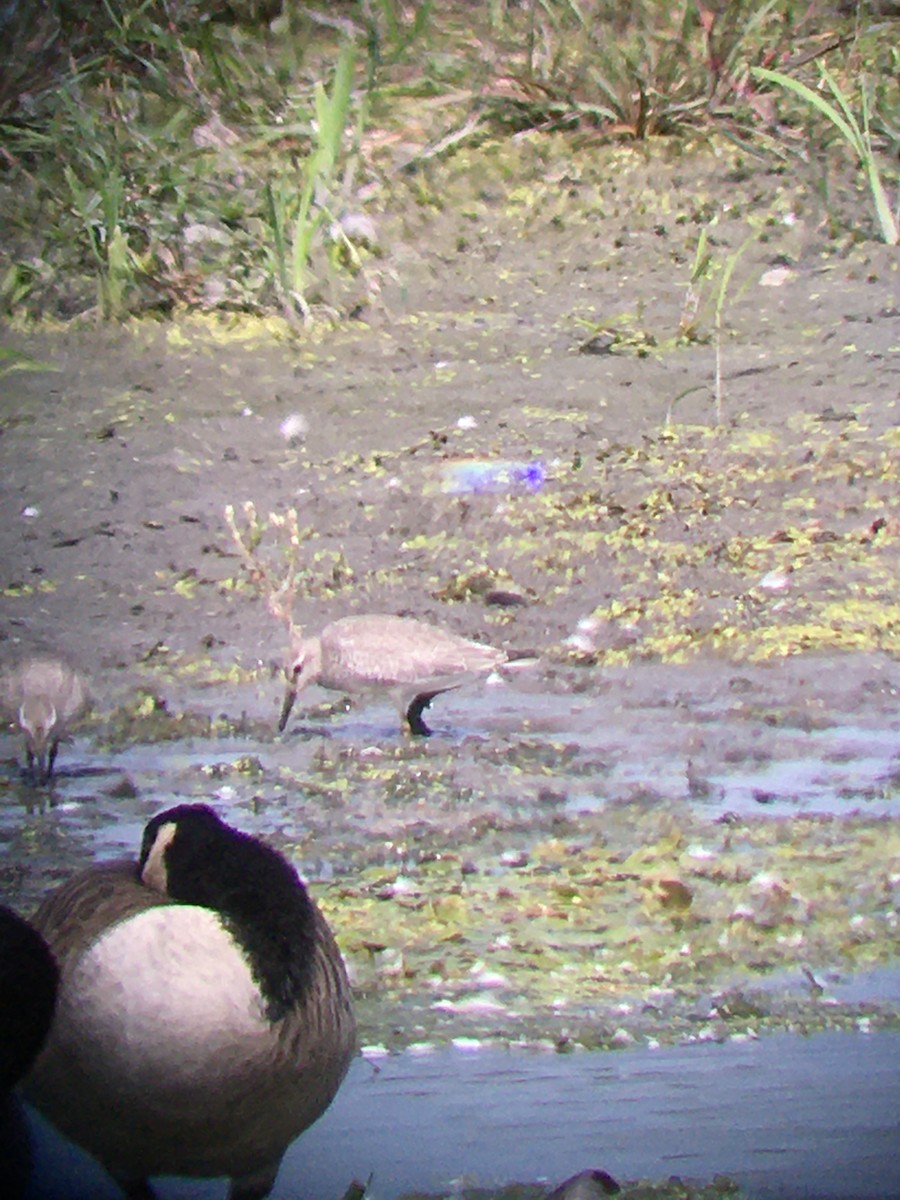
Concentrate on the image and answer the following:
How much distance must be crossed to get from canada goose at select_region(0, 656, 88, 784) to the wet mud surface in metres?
0.02

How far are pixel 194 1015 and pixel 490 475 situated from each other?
641 millimetres

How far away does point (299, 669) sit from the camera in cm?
207

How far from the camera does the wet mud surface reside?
1994 millimetres

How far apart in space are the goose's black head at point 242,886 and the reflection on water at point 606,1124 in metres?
0.17

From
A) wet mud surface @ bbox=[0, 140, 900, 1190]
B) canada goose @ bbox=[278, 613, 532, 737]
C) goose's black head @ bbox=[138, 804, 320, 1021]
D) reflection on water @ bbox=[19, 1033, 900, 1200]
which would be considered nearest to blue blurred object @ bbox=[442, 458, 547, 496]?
wet mud surface @ bbox=[0, 140, 900, 1190]

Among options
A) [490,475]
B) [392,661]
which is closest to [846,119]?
[490,475]

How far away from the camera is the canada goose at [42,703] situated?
2.07 meters

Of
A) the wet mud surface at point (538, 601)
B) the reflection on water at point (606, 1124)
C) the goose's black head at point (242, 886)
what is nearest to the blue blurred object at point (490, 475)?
the wet mud surface at point (538, 601)

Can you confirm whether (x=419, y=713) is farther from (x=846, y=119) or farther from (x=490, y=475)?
(x=846, y=119)

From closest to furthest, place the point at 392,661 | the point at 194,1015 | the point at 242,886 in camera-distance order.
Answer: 1. the point at 194,1015
2. the point at 242,886
3. the point at 392,661

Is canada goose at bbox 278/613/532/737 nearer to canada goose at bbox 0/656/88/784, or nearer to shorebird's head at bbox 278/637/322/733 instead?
shorebird's head at bbox 278/637/322/733

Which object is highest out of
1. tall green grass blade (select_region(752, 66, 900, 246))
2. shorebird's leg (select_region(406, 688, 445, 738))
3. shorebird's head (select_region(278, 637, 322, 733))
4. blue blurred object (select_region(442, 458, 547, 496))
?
tall green grass blade (select_region(752, 66, 900, 246))

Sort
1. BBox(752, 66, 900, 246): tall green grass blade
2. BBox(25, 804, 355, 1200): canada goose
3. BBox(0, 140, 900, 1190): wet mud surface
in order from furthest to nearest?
BBox(752, 66, 900, 246): tall green grass blade
BBox(0, 140, 900, 1190): wet mud surface
BBox(25, 804, 355, 1200): canada goose

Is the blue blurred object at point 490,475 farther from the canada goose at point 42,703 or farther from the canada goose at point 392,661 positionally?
the canada goose at point 42,703
